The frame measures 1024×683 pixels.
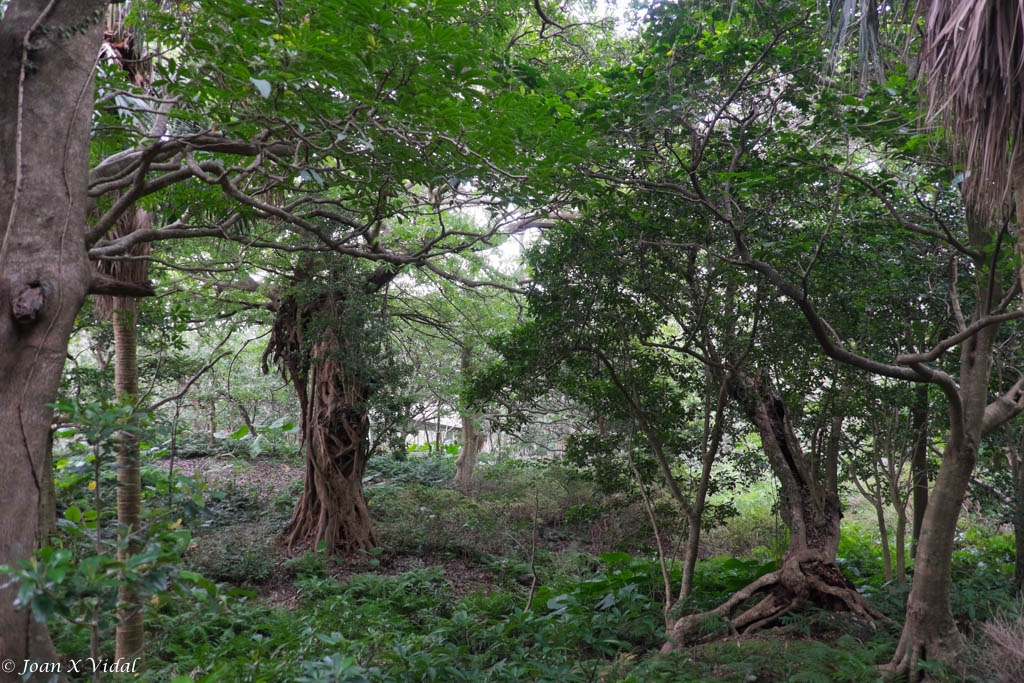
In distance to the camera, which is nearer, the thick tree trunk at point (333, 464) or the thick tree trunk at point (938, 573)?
the thick tree trunk at point (938, 573)

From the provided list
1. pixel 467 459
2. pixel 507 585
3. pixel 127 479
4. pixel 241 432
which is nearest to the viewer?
pixel 127 479

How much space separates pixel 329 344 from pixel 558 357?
13.2 feet

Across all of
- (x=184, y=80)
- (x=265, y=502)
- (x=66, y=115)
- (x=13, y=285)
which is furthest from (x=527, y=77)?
(x=265, y=502)

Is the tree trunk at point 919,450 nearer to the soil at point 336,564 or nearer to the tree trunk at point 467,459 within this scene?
the soil at point 336,564

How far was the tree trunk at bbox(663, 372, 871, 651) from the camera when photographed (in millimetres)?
7031

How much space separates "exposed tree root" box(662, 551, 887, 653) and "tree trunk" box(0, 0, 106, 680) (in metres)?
5.87

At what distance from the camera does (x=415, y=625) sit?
727cm

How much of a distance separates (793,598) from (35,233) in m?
7.27

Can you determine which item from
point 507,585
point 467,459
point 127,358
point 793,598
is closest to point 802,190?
point 793,598

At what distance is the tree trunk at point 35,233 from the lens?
258 centimetres

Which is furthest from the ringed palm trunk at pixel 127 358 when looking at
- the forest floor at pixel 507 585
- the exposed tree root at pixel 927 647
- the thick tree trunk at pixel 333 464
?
the exposed tree root at pixel 927 647

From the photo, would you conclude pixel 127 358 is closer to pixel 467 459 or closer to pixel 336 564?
pixel 336 564

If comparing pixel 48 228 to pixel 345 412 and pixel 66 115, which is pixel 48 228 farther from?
pixel 345 412

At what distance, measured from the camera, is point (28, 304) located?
2.61 metres
